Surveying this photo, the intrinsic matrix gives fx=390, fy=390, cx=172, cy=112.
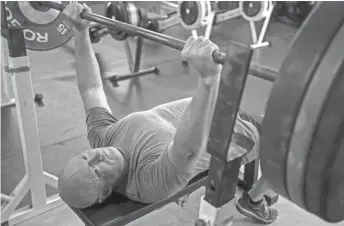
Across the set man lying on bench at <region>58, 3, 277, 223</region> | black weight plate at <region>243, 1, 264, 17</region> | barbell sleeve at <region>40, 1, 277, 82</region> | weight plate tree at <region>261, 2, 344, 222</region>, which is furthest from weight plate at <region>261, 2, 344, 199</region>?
black weight plate at <region>243, 1, 264, 17</region>

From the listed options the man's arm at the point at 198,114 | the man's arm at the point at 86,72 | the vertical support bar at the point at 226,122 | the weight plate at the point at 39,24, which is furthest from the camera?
the weight plate at the point at 39,24

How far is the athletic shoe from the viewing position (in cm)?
185

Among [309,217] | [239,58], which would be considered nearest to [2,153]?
[309,217]

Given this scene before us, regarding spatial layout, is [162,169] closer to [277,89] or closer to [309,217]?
[277,89]

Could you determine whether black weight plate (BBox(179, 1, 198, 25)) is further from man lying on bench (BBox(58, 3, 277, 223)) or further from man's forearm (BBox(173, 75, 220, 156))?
man's forearm (BBox(173, 75, 220, 156))

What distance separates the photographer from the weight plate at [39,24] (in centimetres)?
176

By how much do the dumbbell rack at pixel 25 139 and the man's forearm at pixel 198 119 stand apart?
0.89 m

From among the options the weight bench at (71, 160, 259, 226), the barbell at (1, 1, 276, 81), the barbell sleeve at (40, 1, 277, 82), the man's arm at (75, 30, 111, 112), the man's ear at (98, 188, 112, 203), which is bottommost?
the weight bench at (71, 160, 259, 226)

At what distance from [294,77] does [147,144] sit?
86 centimetres

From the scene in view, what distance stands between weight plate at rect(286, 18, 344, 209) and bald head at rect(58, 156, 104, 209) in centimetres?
78

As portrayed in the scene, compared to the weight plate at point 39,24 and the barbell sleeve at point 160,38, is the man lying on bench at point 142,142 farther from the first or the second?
the weight plate at point 39,24

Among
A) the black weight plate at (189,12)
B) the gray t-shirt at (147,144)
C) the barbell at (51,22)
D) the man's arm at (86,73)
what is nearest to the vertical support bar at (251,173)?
the gray t-shirt at (147,144)

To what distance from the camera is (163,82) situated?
3.75 meters

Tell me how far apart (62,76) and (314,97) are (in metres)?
3.50
